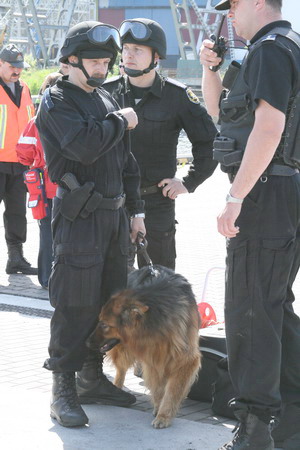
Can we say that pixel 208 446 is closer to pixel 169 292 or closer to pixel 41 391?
pixel 169 292

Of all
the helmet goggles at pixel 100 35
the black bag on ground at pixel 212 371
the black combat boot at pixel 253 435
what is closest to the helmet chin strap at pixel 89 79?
the helmet goggles at pixel 100 35

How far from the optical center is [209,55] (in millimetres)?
3939

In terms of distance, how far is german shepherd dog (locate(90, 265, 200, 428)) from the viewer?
420 centimetres

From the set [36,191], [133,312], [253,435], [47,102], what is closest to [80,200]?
[47,102]

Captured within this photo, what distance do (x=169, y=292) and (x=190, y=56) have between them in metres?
86.4

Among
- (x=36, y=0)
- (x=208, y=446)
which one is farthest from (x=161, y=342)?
(x=36, y=0)

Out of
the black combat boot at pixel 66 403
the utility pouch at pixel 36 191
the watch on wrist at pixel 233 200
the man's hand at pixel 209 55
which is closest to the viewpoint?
the watch on wrist at pixel 233 200

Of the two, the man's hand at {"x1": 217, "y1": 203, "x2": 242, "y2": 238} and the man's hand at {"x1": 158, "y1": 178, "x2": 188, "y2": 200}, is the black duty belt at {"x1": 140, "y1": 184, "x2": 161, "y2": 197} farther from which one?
the man's hand at {"x1": 217, "y1": 203, "x2": 242, "y2": 238}

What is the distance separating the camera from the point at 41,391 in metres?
4.86

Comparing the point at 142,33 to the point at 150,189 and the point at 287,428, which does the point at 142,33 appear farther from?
the point at 287,428

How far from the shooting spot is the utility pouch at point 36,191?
24.0 feet

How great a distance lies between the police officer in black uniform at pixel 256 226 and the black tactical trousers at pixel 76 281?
79cm

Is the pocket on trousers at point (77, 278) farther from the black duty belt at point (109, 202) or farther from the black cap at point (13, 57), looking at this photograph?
the black cap at point (13, 57)

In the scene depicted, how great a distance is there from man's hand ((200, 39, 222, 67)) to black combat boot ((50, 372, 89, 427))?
177 cm
